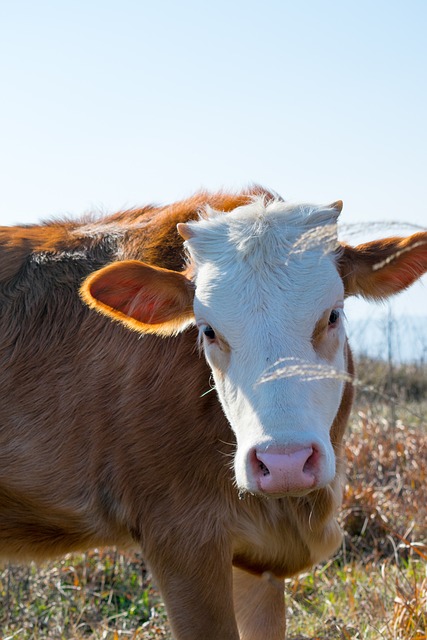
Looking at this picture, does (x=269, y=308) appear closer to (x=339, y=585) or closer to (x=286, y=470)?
(x=286, y=470)

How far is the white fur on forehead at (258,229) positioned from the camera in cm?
361

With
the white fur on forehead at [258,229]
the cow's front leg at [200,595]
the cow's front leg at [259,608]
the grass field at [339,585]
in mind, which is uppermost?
the white fur on forehead at [258,229]

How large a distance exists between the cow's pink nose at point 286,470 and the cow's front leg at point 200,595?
2.64 ft

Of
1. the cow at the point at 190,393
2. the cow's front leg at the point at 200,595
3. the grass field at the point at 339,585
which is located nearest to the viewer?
the cow at the point at 190,393

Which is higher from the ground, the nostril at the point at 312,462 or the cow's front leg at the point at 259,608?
the nostril at the point at 312,462

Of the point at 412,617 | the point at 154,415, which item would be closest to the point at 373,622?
the point at 412,617

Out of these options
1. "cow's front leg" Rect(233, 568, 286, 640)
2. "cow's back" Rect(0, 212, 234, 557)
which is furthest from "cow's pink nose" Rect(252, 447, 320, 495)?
"cow's front leg" Rect(233, 568, 286, 640)

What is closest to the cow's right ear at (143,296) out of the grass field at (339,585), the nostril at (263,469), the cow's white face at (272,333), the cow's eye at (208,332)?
the cow's white face at (272,333)

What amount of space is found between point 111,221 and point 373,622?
2463mm

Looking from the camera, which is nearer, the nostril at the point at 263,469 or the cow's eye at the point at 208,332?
the nostril at the point at 263,469

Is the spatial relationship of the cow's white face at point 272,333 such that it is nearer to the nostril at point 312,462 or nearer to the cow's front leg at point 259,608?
the nostril at point 312,462

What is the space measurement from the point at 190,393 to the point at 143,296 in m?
0.48

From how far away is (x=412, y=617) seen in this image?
412cm

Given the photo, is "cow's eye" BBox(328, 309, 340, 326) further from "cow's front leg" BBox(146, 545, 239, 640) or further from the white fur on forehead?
"cow's front leg" BBox(146, 545, 239, 640)
